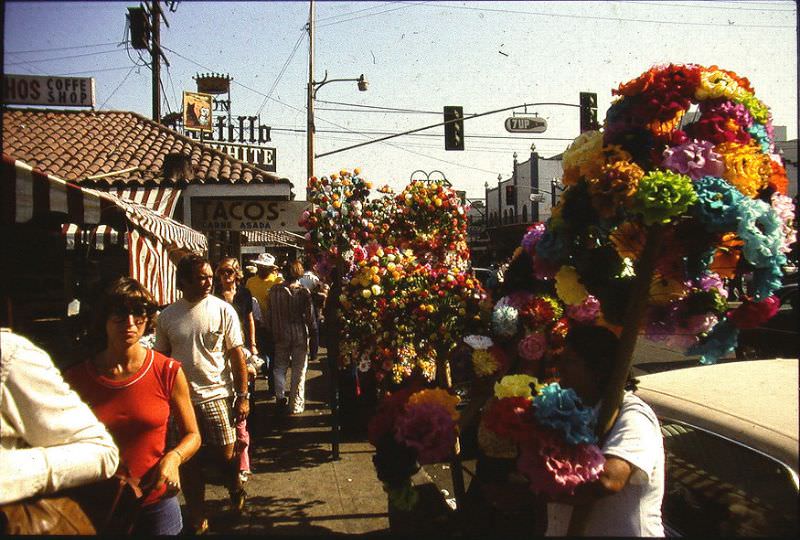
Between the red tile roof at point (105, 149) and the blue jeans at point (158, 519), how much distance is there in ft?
34.6

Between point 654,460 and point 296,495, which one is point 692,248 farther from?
point 296,495

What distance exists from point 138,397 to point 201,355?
162cm

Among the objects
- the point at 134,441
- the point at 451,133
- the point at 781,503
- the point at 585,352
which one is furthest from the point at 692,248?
the point at 451,133

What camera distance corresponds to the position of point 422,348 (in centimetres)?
521

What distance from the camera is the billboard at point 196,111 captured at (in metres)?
24.3

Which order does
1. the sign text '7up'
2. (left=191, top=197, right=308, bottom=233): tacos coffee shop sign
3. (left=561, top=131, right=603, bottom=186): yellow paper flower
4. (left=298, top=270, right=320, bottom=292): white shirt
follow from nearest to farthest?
(left=561, top=131, right=603, bottom=186): yellow paper flower
(left=298, top=270, right=320, bottom=292): white shirt
(left=191, top=197, right=308, bottom=233): tacos coffee shop sign
the sign text '7up'

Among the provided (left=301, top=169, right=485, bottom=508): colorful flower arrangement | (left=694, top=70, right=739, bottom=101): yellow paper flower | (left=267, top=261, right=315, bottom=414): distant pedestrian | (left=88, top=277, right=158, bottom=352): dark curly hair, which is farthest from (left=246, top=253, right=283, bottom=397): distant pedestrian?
(left=694, top=70, right=739, bottom=101): yellow paper flower

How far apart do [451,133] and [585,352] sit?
54.3ft

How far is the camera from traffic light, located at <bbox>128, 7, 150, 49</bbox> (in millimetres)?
4980

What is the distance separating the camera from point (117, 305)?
2.74m

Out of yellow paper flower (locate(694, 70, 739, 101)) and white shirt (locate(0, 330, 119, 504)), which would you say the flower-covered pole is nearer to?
yellow paper flower (locate(694, 70, 739, 101))

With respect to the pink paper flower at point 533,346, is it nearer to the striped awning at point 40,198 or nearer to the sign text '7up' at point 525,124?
the striped awning at point 40,198

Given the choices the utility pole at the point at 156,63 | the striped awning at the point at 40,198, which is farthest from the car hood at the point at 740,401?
the utility pole at the point at 156,63

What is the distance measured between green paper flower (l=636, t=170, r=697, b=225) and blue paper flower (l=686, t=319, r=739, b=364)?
1.92 ft
